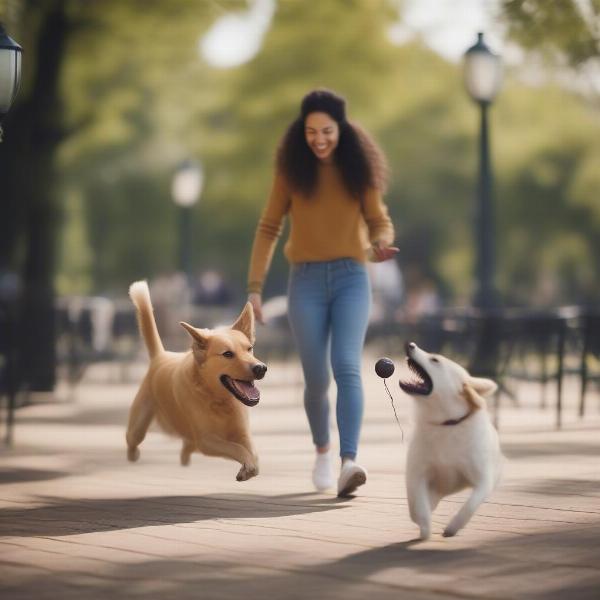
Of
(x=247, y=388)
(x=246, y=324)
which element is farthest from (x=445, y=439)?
(x=246, y=324)

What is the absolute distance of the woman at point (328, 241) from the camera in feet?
25.1

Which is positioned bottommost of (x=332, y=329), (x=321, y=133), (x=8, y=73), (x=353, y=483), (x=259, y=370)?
(x=353, y=483)

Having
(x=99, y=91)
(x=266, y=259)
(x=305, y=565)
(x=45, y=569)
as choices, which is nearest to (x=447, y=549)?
(x=305, y=565)

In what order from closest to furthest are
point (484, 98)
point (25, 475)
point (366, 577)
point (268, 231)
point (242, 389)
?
point (366, 577) < point (242, 389) < point (268, 231) < point (25, 475) < point (484, 98)

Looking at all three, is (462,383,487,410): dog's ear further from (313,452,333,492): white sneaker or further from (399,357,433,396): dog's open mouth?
(313,452,333,492): white sneaker

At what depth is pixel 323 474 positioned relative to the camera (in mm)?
7719

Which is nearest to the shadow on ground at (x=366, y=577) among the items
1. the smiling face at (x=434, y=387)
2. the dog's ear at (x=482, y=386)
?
the smiling face at (x=434, y=387)

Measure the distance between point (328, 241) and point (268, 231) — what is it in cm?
46

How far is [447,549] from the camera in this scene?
566cm

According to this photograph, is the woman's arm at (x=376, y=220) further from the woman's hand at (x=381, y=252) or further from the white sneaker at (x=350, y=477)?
the white sneaker at (x=350, y=477)

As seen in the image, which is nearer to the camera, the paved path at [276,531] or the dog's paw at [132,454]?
the paved path at [276,531]

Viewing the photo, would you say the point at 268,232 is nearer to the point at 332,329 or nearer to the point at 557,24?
A: the point at 332,329

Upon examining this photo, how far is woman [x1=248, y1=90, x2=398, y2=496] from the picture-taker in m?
7.64

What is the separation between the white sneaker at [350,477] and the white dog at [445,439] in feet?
4.07
